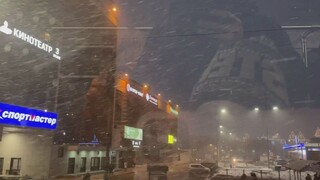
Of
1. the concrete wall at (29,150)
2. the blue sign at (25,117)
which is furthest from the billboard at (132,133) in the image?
the blue sign at (25,117)

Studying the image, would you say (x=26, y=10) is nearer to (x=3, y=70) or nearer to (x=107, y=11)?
(x=3, y=70)

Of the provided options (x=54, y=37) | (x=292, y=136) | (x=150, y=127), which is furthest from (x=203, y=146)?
(x=54, y=37)

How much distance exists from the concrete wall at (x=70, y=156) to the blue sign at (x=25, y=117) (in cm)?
562

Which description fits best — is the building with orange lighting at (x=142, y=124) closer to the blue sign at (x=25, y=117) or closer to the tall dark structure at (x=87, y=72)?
the tall dark structure at (x=87, y=72)

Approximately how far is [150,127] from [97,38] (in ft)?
89.7

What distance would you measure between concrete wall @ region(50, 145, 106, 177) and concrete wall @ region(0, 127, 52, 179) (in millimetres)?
1331

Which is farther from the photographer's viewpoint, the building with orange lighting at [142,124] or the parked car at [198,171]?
the building with orange lighting at [142,124]

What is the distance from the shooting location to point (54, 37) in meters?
36.8

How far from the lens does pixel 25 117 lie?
2550cm

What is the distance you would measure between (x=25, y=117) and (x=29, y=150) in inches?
273

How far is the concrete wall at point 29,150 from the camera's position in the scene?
28.8 meters

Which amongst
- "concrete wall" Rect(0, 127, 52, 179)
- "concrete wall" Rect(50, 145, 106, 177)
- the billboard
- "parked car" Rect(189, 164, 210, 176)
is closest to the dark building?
"concrete wall" Rect(0, 127, 52, 179)

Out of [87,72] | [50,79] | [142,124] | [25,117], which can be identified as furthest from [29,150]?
[142,124]

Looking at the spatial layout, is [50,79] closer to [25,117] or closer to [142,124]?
[25,117]
